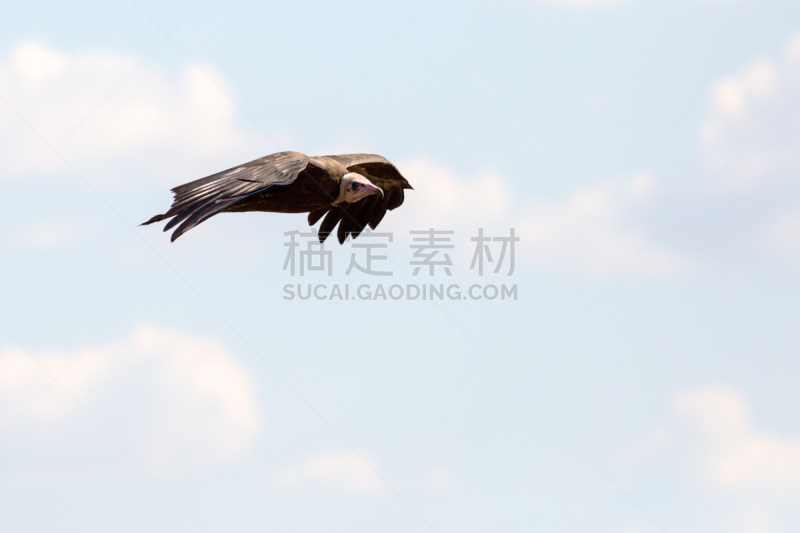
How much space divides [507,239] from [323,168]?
4188mm

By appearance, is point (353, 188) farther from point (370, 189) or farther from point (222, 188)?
point (222, 188)

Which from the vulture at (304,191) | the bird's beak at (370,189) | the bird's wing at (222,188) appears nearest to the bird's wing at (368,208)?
the vulture at (304,191)

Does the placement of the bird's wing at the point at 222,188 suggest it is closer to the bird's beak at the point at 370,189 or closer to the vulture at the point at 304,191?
the vulture at the point at 304,191

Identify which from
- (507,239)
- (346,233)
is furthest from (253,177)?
(507,239)

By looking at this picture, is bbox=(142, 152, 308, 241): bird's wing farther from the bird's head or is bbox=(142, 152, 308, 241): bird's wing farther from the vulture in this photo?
the bird's head

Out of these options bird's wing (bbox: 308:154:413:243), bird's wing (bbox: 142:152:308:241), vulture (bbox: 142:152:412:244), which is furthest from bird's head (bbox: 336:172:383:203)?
bird's wing (bbox: 142:152:308:241)

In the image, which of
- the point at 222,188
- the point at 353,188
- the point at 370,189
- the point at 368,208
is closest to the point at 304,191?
the point at 353,188

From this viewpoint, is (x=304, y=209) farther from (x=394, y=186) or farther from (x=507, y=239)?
(x=507, y=239)

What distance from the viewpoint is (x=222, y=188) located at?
13945 millimetres

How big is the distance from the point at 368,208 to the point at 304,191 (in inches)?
114

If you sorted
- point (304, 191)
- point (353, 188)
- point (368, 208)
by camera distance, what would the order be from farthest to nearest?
point (368, 208) → point (353, 188) → point (304, 191)

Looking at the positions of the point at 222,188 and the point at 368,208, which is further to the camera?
the point at 368,208

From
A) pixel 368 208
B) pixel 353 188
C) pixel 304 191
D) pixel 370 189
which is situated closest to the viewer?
pixel 304 191

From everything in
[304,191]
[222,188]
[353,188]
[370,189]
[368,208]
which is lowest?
[222,188]
